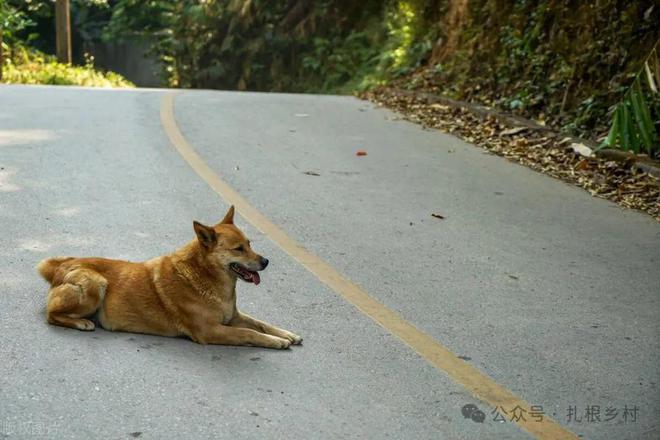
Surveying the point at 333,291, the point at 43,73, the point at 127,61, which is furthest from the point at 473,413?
the point at 127,61

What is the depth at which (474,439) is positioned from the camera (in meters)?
5.05

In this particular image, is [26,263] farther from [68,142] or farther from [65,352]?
[68,142]

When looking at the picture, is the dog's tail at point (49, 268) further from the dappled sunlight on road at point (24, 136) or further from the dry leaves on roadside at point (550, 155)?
the dry leaves on roadside at point (550, 155)

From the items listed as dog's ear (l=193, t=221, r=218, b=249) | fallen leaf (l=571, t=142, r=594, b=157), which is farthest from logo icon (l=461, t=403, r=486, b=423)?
fallen leaf (l=571, t=142, r=594, b=157)

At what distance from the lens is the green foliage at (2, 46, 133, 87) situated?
80.4ft

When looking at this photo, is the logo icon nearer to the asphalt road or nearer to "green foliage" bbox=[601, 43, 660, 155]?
the asphalt road

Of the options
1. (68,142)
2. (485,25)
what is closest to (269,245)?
(68,142)

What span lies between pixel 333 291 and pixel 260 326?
109cm

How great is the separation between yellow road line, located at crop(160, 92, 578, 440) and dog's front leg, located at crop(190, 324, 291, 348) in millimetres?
895

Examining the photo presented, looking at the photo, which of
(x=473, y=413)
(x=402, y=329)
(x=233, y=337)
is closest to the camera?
(x=473, y=413)

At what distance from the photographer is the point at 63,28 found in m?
26.9

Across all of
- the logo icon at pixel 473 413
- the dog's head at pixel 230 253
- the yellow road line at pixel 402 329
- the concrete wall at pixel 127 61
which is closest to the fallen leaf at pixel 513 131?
the yellow road line at pixel 402 329

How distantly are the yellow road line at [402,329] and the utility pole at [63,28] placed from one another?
17648 millimetres

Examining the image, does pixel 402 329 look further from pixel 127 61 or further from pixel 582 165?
pixel 127 61
